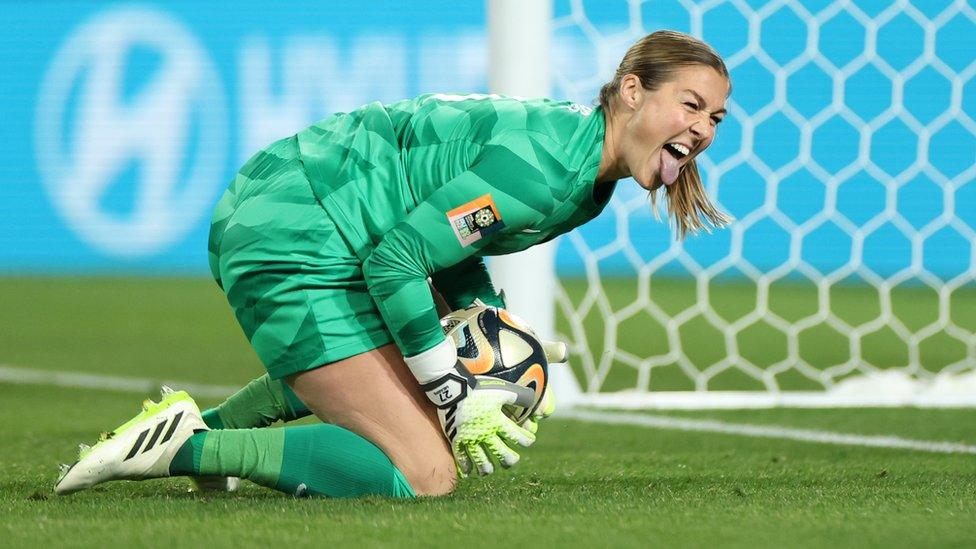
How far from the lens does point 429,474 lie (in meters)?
2.75

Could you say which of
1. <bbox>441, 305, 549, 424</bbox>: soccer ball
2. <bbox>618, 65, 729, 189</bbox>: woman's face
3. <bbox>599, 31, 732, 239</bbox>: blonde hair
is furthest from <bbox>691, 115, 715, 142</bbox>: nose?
<bbox>441, 305, 549, 424</bbox>: soccer ball

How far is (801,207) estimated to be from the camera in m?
10.8

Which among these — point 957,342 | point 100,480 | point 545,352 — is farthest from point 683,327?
point 100,480

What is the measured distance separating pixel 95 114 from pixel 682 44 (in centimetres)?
1012

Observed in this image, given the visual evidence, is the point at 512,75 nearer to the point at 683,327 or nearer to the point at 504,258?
the point at 504,258

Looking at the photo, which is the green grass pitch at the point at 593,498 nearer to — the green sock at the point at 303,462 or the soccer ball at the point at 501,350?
the green sock at the point at 303,462

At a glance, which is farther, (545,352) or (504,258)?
(504,258)

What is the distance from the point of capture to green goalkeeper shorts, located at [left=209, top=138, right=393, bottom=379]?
2.74m

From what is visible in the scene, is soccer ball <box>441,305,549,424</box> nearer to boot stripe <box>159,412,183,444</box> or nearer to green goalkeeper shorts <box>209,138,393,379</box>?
green goalkeeper shorts <box>209,138,393,379</box>

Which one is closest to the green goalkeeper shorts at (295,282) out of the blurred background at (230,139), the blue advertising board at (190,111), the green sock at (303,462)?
the green sock at (303,462)

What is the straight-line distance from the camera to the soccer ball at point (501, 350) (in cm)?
277

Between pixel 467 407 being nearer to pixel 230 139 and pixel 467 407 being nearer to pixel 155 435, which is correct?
pixel 155 435

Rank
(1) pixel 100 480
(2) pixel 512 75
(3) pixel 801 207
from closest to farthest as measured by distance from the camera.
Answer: (1) pixel 100 480 < (2) pixel 512 75 < (3) pixel 801 207

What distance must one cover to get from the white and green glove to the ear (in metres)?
0.59
